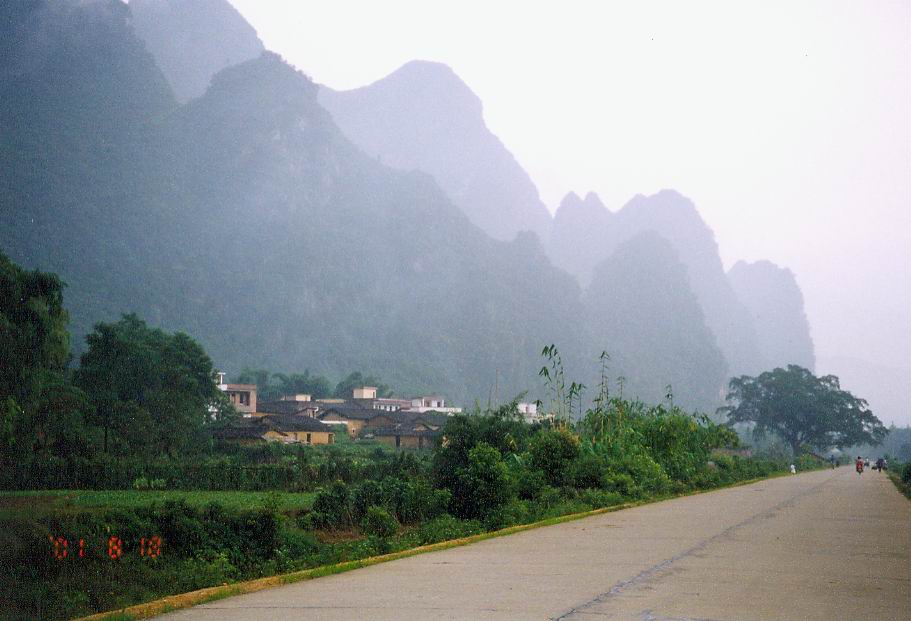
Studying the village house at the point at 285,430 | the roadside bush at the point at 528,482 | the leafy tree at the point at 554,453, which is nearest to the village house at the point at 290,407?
the village house at the point at 285,430

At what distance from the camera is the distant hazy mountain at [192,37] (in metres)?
184

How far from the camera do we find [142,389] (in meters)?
47.8

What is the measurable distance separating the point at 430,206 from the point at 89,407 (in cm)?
10873

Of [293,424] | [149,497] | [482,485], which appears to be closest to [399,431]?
[293,424]

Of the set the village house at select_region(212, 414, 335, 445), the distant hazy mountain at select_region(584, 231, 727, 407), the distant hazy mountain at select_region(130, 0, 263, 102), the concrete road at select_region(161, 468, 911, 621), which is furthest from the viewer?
the distant hazy mountain at select_region(130, 0, 263, 102)

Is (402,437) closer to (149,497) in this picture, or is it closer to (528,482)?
(149,497)

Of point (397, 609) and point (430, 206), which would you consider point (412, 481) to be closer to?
point (397, 609)

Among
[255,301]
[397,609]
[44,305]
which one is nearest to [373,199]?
[255,301]

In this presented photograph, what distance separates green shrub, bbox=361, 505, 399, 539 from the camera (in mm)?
13195

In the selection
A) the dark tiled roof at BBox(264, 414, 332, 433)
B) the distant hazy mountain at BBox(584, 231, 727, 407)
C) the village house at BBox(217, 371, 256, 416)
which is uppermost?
the distant hazy mountain at BBox(584, 231, 727, 407)

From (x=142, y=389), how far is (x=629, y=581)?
4279 cm

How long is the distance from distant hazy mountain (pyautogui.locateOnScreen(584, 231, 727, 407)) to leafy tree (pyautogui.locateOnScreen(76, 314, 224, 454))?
377 feet

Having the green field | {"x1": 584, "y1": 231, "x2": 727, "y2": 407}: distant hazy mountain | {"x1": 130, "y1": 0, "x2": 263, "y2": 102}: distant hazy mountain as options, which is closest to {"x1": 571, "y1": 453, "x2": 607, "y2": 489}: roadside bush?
the green field
